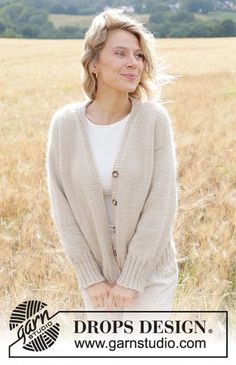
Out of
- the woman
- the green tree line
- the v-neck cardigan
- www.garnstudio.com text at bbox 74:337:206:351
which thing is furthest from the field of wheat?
the green tree line

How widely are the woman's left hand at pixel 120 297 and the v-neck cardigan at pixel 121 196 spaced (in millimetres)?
23

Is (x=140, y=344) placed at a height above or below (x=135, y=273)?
below

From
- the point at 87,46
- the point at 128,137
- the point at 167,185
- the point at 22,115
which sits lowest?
the point at 22,115

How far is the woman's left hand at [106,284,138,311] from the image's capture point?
8.32 ft

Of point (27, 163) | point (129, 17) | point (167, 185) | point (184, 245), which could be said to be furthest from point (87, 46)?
point (27, 163)

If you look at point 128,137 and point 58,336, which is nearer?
point 128,137

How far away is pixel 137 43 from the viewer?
250 cm

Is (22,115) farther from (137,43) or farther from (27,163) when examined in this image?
(137,43)

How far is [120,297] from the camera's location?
2555 mm

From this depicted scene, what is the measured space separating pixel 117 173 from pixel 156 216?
0.22 meters

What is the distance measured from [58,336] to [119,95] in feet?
3.84

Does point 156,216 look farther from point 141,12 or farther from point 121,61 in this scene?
point 141,12

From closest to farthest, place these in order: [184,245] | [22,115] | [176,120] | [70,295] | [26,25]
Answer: [70,295], [184,245], [176,120], [22,115], [26,25]

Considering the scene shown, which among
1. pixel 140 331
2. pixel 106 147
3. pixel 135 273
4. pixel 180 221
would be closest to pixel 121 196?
pixel 106 147
